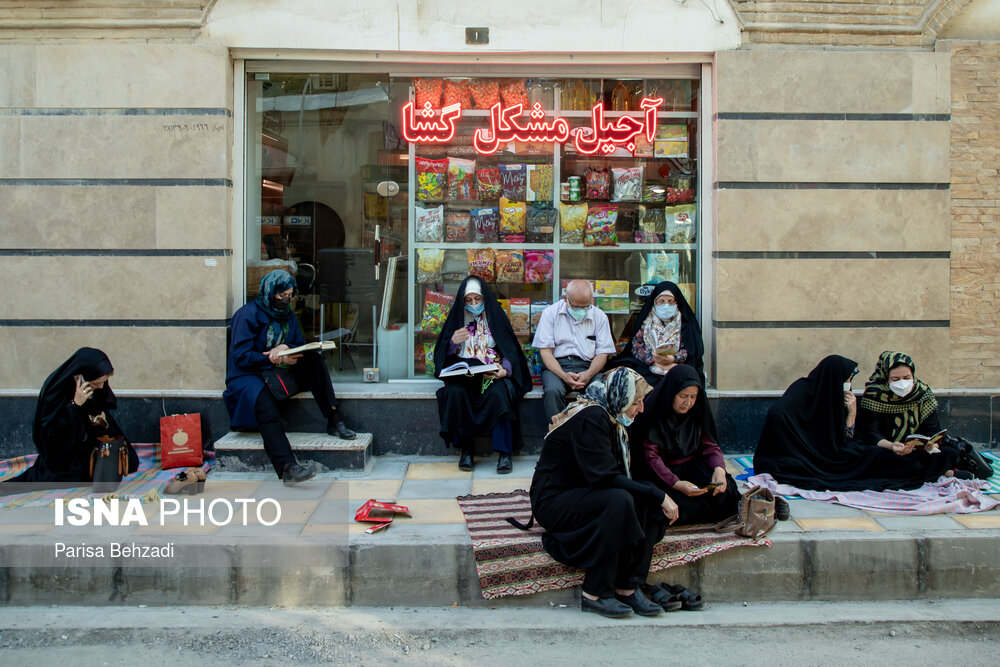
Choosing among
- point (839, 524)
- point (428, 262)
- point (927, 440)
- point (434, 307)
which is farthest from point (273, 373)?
point (927, 440)

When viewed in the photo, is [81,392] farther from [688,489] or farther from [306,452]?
[688,489]

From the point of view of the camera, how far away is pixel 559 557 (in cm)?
441

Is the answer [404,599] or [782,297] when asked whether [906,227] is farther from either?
[404,599]

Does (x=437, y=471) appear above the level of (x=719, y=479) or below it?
below

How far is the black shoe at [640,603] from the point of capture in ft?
14.1

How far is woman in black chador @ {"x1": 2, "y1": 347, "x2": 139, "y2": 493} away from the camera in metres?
5.55

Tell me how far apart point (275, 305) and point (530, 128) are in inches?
98.2

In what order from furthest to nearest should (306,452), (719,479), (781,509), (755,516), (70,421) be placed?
1. (306,452)
2. (70,421)
3. (781,509)
4. (719,479)
5. (755,516)

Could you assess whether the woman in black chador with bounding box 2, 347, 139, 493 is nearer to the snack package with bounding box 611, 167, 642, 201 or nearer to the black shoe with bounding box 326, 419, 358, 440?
the black shoe with bounding box 326, 419, 358, 440

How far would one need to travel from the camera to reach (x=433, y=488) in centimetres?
579

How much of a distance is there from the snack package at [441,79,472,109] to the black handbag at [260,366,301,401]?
2526 mm

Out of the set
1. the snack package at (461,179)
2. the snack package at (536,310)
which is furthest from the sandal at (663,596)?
the snack package at (461,179)

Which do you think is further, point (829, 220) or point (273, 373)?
point (829, 220)

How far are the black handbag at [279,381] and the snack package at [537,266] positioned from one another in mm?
2108
